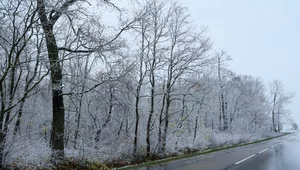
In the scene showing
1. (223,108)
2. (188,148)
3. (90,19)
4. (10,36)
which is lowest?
(188,148)

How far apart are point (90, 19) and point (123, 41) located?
2.05 meters

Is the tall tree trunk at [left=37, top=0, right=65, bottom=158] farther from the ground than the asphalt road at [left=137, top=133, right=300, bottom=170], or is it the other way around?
the tall tree trunk at [left=37, top=0, right=65, bottom=158]

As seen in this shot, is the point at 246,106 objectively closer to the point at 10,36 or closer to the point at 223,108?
the point at 223,108

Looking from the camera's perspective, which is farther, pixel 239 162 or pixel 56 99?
pixel 239 162

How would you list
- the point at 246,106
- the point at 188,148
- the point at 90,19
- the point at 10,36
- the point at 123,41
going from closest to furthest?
the point at 10,36 → the point at 90,19 → the point at 123,41 → the point at 188,148 → the point at 246,106

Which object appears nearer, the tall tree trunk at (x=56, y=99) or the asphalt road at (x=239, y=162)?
the tall tree trunk at (x=56, y=99)

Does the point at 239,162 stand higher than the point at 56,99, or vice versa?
the point at 56,99

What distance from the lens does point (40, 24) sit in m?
9.37

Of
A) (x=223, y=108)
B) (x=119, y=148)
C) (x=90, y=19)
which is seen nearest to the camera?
(x=90, y=19)

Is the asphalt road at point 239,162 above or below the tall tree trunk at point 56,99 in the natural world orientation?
below

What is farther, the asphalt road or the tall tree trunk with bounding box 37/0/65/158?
the asphalt road

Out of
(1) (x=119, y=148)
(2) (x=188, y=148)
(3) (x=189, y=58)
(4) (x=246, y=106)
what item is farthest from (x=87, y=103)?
(4) (x=246, y=106)

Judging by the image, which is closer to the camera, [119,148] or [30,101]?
[119,148]

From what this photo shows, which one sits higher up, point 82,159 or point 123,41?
point 123,41
